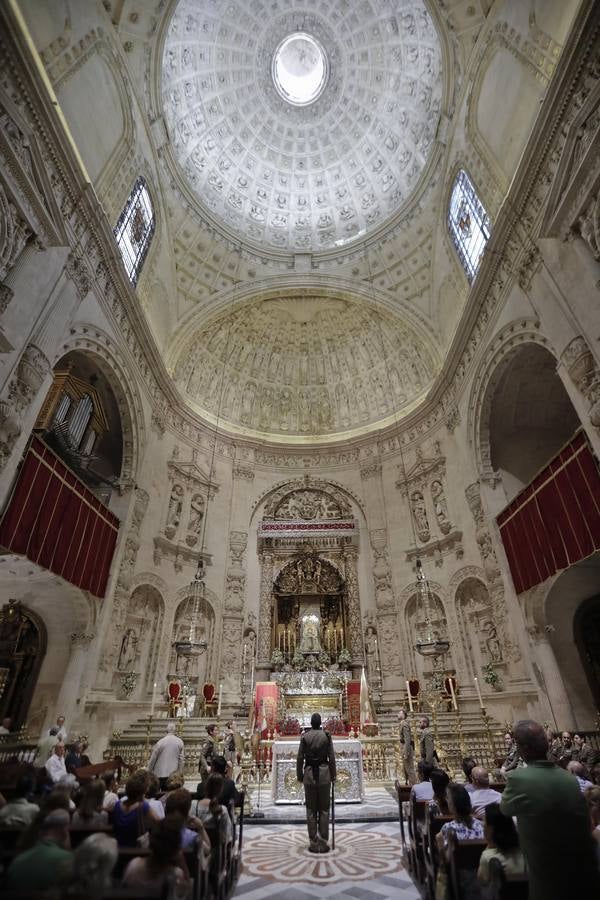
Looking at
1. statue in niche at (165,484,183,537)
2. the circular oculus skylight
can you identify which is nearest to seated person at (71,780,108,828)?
statue in niche at (165,484,183,537)

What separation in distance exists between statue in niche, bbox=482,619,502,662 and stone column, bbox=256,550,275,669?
8.43 m

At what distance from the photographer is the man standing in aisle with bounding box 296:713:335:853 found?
6.05 metres

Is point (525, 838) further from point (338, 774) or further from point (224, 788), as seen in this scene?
point (338, 774)

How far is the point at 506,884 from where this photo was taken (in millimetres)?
2854

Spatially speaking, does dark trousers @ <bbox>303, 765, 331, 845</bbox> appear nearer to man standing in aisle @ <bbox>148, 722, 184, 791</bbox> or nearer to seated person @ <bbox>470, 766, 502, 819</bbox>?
seated person @ <bbox>470, 766, 502, 819</bbox>

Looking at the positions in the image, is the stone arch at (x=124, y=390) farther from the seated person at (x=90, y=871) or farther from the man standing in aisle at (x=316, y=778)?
the seated person at (x=90, y=871)

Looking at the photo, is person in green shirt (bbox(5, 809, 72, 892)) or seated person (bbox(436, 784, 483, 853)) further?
seated person (bbox(436, 784, 483, 853))

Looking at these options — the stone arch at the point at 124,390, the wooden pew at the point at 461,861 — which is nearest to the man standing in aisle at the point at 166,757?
the wooden pew at the point at 461,861

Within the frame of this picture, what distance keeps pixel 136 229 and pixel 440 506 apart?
1581 cm

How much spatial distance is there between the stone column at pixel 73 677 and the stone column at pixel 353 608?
1017cm

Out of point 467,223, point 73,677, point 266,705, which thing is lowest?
point 266,705

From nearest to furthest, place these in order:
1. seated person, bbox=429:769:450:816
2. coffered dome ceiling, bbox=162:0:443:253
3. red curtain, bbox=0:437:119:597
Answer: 1. seated person, bbox=429:769:450:816
2. red curtain, bbox=0:437:119:597
3. coffered dome ceiling, bbox=162:0:443:253

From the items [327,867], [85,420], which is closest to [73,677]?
[85,420]

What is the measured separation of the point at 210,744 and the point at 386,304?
1884 cm
